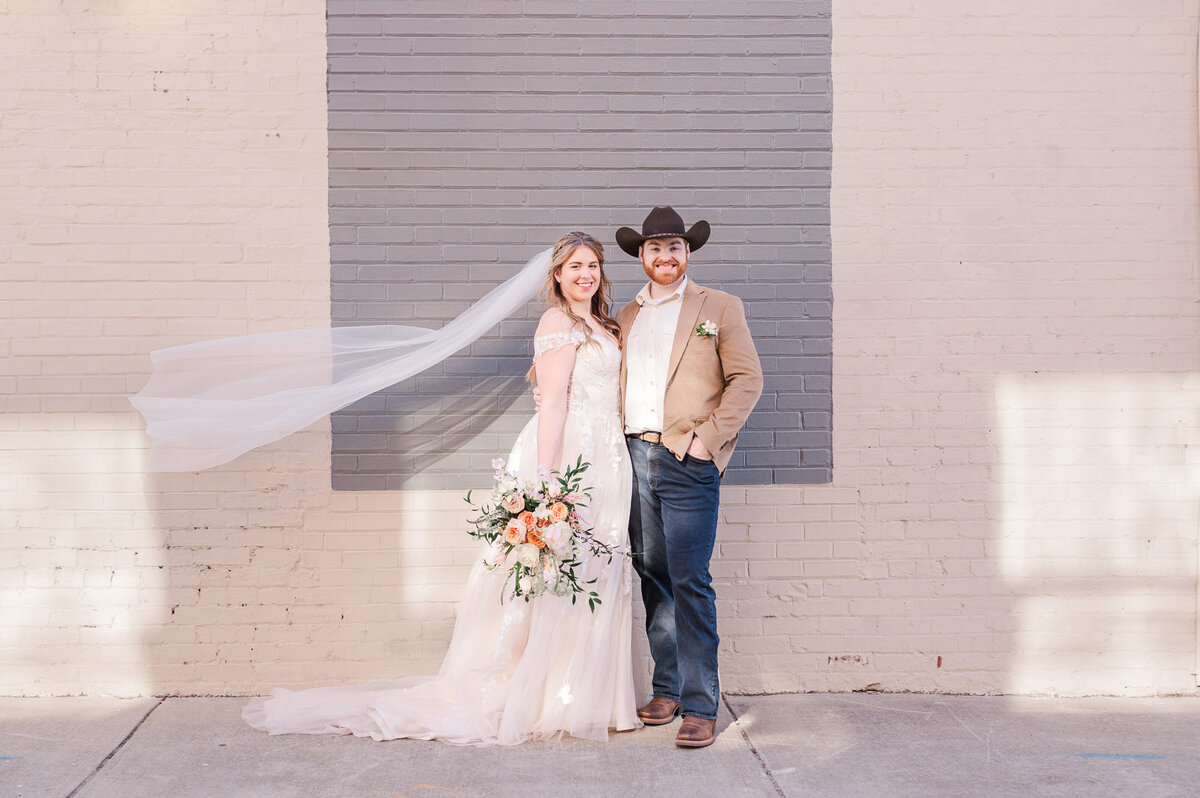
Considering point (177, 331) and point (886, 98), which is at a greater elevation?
point (886, 98)

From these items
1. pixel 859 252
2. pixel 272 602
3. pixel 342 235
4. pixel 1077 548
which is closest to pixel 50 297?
pixel 342 235

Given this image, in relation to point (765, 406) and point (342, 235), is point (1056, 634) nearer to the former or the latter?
point (765, 406)

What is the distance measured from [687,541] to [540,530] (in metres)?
0.63

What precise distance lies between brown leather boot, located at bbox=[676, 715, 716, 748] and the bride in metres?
0.25

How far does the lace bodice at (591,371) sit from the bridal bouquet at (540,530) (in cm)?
31

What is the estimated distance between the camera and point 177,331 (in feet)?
14.5

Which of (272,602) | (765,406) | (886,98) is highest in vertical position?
(886,98)

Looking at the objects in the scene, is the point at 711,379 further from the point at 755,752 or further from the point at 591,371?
the point at 755,752

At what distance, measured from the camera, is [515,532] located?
11.9 ft

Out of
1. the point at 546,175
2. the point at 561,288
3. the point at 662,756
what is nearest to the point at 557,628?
the point at 662,756

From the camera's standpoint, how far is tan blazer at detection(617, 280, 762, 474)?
3.75 metres

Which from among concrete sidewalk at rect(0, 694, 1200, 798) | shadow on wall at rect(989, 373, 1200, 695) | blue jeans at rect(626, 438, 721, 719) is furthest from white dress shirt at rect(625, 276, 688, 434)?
shadow on wall at rect(989, 373, 1200, 695)

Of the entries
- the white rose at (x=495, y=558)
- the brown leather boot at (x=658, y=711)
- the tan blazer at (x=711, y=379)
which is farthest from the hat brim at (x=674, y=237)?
the brown leather boot at (x=658, y=711)

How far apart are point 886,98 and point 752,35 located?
2.38 feet
